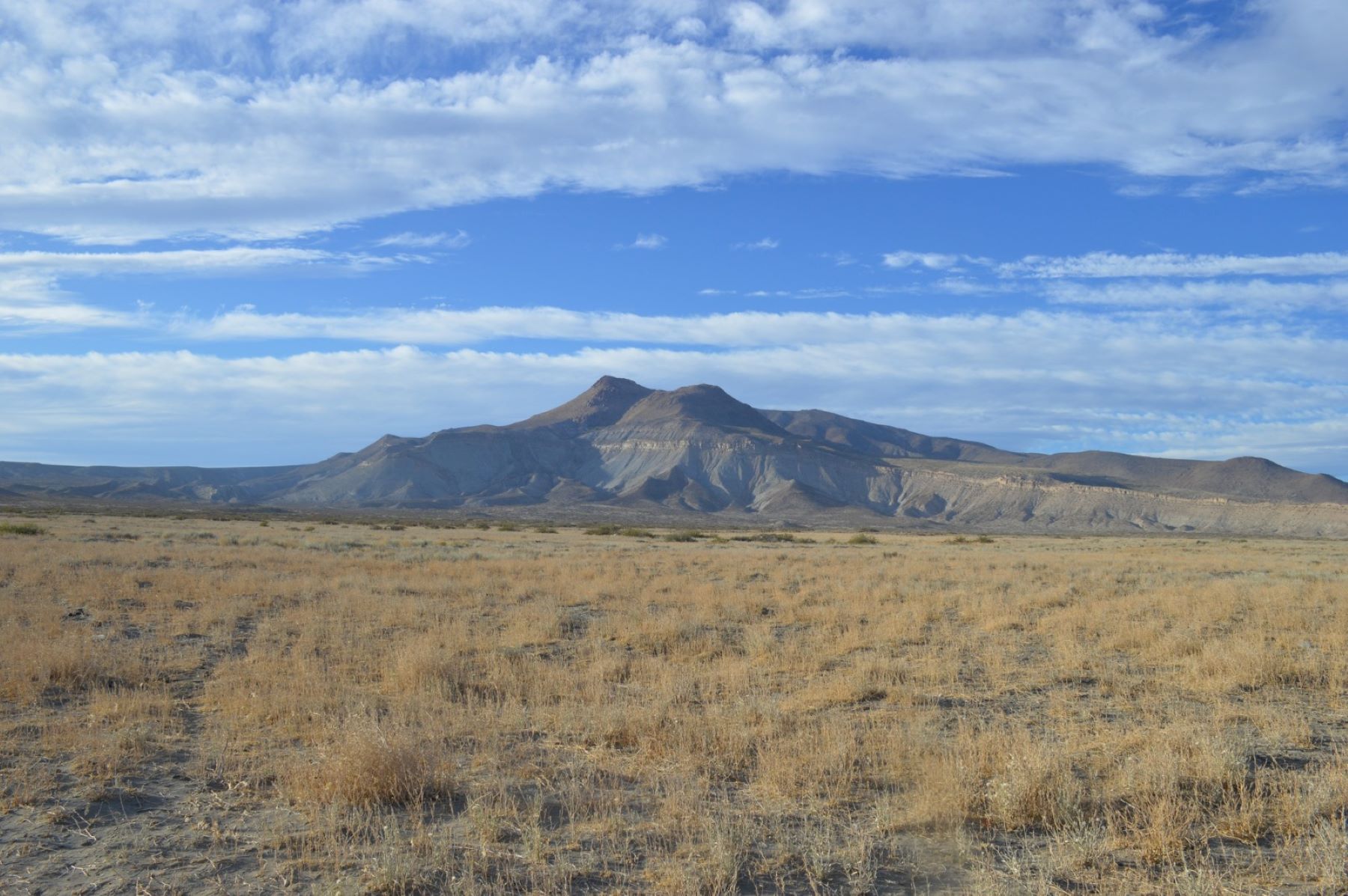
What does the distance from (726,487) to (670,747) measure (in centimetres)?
16832

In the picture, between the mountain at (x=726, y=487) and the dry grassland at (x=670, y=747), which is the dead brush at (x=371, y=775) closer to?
the dry grassland at (x=670, y=747)

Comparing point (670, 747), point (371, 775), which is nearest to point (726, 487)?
point (670, 747)

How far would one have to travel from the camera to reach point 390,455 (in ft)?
584

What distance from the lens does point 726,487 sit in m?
175

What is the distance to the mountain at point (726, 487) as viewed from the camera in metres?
137

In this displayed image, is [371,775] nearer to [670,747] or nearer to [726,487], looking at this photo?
[670,747]

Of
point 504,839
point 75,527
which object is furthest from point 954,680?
point 75,527

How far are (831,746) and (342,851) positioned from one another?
3.67m

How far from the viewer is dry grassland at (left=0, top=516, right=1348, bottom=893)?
5.22 metres

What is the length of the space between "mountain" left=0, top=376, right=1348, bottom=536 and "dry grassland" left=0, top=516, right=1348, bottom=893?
11386 centimetres

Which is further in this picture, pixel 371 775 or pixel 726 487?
pixel 726 487

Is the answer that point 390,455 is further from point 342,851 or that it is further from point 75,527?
point 342,851

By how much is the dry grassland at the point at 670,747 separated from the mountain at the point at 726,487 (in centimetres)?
11386

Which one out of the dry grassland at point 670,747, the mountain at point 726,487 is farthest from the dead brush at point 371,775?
the mountain at point 726,487
